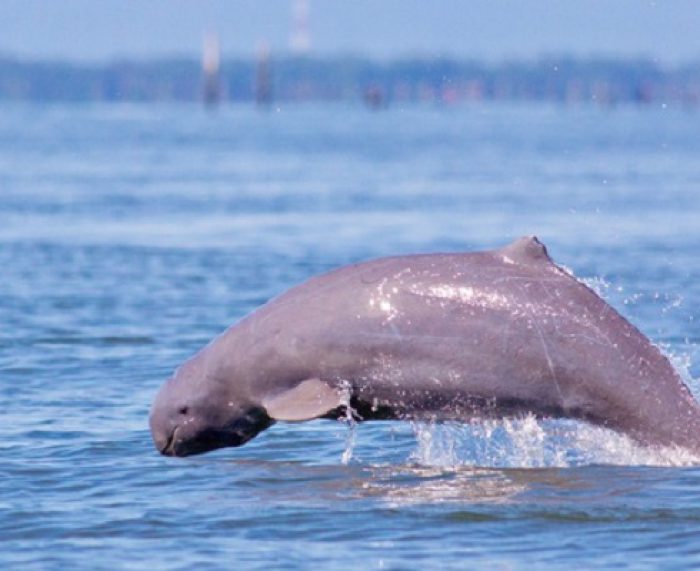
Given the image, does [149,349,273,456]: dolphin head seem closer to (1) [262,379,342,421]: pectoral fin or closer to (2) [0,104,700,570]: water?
(2) [0,104,700,570]: water

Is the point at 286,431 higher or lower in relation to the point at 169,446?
lower

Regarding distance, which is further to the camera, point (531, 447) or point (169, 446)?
point (169, 446)

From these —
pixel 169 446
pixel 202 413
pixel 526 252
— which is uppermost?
pixel 526 252

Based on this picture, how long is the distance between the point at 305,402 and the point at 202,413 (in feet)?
4.28

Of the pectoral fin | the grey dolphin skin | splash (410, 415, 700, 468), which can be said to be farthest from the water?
the pectoral fin

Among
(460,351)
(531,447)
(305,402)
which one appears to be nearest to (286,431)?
(531,447)

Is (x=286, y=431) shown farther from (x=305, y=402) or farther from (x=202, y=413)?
(x=305, y=402)

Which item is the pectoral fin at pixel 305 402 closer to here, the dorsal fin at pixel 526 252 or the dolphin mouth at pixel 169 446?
the dolphin mouth at pixel 169 446

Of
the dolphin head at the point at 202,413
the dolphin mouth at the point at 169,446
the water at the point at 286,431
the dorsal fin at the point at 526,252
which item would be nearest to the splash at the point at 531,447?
the water at the point at 286,431

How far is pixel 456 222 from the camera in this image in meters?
41.5

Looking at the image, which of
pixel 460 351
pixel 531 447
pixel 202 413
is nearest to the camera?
pixel 460 351

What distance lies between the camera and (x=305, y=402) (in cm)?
1451

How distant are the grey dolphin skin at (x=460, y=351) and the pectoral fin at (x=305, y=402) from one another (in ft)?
0.03

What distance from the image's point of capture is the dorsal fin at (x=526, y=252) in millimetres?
14703
